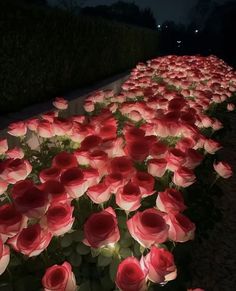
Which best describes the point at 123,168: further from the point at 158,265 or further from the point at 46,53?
the point at 46,53

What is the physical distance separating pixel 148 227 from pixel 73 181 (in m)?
0.45

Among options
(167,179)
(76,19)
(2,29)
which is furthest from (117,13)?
(167,179)

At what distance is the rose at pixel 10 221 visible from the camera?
1313mm

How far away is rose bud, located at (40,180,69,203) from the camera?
1.48m

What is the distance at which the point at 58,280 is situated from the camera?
117 cm

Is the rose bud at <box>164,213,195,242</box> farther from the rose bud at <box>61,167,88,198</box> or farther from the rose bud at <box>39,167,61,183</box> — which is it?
the rose bud at <box>39,167,61,183</box>

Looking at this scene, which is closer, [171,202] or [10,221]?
[10,221]

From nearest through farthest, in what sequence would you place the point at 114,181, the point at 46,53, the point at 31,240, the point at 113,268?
1. the point at 31,240
2. the point at 113,268
3. the point at 114,181
4. the point at 46,53

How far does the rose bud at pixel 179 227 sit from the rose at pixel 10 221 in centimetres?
67

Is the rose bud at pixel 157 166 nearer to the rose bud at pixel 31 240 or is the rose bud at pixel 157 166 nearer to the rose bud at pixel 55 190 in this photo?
the rose bud at pixel 55 190

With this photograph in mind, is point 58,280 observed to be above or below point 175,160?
below

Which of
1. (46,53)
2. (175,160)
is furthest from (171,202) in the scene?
(46,53)

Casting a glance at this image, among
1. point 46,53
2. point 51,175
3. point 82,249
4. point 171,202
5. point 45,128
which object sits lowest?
point 46,53

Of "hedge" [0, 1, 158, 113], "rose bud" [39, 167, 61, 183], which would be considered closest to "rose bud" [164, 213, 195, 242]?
"rose bud" [39, 167, 61, 183]
